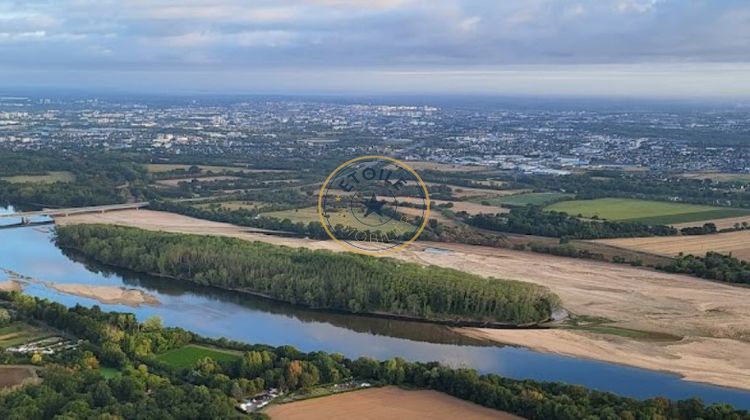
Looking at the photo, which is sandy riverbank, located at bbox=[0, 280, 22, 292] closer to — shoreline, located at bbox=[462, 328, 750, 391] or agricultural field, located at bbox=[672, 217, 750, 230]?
shoreline, located at bbox=[462, 328, 750, 391]

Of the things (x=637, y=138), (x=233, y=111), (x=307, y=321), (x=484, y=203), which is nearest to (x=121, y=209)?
(x=484, y=203)

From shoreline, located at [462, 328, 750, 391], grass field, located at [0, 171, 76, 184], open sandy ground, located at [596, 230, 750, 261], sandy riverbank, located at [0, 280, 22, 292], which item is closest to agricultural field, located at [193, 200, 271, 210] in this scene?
grass field, located at [0, 171, 76, 184]

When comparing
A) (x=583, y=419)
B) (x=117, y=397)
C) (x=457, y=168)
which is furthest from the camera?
(x=457, y=168)

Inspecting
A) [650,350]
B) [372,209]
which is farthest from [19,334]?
[372,209]

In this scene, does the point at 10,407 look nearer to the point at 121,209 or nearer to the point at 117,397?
the point at 117,397

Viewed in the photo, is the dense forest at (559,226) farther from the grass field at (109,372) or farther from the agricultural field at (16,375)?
the agricultural field at (16,375)

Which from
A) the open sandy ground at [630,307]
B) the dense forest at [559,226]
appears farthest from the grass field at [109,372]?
the dense forest at [559,226]
